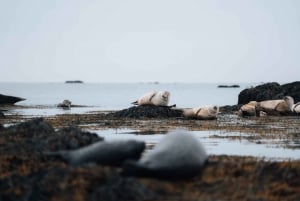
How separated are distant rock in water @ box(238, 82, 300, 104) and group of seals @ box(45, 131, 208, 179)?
107 ft

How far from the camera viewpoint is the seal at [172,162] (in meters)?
9.30

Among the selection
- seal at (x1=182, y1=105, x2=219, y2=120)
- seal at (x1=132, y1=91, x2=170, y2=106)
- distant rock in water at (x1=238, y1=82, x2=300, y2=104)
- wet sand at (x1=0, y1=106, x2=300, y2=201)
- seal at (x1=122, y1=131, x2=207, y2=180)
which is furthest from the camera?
distant rock in water at (x1=238, y1=82, x2=300, y2=104)

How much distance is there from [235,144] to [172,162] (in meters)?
7.87

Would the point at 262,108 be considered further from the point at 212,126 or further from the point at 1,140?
the point at 1,140

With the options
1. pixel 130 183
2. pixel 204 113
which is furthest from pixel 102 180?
pixel 204 113

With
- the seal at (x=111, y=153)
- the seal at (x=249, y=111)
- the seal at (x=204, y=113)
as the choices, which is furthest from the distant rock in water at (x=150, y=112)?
the seal at (x=111, y=153)

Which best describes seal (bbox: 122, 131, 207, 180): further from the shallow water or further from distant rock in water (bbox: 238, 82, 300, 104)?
distant rock in water (bbox: 238, 82, 300, 104)

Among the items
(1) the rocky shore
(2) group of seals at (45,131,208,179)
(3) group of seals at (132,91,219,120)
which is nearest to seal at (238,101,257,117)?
(3) group of seals at (132,91,219,120)

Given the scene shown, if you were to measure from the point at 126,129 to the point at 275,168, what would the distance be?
39.8ft

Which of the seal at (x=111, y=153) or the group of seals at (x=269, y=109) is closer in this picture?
A: the seal at (x=111, y=153)

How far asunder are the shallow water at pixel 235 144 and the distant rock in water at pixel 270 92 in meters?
23.0

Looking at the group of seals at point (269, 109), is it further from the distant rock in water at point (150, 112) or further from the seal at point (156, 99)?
the seal at point (156, 99)

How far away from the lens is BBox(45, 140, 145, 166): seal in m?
10.2

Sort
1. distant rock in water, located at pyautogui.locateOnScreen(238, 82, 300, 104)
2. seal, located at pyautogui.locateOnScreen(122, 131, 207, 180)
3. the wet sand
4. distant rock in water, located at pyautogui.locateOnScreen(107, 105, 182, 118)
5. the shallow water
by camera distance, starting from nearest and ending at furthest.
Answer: the wet sand
seal, located at pyautogui.locateOnScreen(122, 131, 207, 180)
the shallow water
distant rock in water, located at pyautogui.locateOnScreen(107, 105, 182, 118)
distant rock in water, located at pyautogui.locateOnScreen(238, 82, 300, 104)
